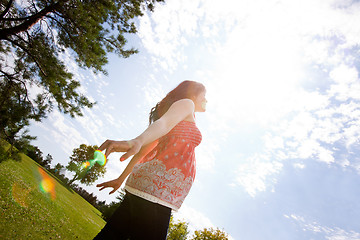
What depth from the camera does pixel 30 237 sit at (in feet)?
20.3

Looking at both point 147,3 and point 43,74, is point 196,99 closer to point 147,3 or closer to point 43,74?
point 43,74

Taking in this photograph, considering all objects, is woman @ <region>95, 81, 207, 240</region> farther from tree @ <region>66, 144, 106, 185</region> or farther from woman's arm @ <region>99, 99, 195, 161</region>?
tree @ <region>66, 144, 106, 185</region>

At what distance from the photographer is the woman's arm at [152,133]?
39.4 inches

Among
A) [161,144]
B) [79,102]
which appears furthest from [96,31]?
[161,144]

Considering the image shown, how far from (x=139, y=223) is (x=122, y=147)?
0.66m

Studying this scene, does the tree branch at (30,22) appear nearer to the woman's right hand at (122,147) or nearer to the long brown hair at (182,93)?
the long brown hair at (182,93)

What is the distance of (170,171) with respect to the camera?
148 centimetres

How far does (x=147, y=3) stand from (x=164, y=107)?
20.6 ft

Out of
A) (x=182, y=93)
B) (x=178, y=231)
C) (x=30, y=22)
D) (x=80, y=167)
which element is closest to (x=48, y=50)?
(x=30, y=22)

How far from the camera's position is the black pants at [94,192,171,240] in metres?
1.32

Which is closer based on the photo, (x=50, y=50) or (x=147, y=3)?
(x=50, y=50)

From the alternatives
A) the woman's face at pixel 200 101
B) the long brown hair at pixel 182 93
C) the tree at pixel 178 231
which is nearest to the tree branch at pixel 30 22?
the long brown hair at pixel 182 93

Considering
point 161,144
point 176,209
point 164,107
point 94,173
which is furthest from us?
point 94,173

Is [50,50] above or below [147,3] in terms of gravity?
below
